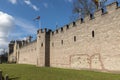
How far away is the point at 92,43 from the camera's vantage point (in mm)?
21391

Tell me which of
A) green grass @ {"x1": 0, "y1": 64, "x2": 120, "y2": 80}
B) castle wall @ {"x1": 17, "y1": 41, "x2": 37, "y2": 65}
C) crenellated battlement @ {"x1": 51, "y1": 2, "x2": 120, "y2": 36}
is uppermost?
crenellated battlement @ {"x1": 51, "y1": 2, "x2": 120, "y2": 36}

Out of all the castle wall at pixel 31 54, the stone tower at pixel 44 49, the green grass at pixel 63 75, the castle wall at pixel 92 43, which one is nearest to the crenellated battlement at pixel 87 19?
the castle wall at pixel 92 43

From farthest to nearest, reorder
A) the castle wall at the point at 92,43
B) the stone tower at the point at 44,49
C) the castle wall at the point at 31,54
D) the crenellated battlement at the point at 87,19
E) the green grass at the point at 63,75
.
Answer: the castle wall at the point at 31,54, the stone tower at the point at 44,49, the crenellated battlement at the point at 87,19, the castle wall at the point at 92,43, the green grass at the point at 63,75

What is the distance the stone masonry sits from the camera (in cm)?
1853

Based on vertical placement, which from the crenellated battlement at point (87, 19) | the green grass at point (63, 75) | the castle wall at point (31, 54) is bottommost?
the green grass at point (63, 75)

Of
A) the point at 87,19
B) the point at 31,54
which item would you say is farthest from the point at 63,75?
the point at 31,54

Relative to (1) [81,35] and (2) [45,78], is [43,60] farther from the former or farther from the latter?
(2) [45,78]

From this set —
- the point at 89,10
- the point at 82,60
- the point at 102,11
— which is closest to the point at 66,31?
the point at 82,60

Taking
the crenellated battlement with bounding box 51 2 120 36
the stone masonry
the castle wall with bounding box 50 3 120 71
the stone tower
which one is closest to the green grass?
the castle wall with bounding box 50 3 120 71

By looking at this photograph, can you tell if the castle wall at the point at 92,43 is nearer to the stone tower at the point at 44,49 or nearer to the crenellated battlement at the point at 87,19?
the crenellated battlement at the point at 87,19

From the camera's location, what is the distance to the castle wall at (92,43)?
724 inches

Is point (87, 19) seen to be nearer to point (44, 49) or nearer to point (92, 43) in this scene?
point (92, 43)

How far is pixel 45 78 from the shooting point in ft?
50.1

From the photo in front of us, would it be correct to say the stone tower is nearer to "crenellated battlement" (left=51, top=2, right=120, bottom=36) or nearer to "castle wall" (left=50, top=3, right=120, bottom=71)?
"crenellated battlement" (left=51, top=2, right=120, bottom=36)
